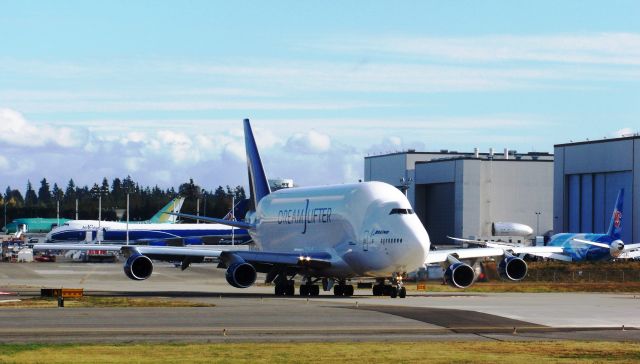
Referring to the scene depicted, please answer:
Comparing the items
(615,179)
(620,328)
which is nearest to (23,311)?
(620,328)

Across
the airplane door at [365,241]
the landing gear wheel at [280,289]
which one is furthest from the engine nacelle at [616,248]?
the airplane door at [365,241]

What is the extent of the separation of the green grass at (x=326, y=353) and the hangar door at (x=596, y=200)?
103 m

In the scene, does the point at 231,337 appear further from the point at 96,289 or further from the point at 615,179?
the point at 615,179

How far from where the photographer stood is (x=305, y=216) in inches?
2418

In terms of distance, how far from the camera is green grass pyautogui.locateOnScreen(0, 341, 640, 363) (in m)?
26.2

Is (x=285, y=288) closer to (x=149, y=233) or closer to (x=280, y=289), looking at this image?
(x=280, y=289)

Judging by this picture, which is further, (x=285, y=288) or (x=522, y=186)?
(x=522, y=186)

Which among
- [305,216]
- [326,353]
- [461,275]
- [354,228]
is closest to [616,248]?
[461,275]

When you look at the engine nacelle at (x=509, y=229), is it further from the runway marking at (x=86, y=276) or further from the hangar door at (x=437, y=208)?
the runway marking at (x=86, y=276)

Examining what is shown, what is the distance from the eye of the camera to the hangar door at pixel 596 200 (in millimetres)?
130250

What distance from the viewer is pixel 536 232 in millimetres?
166000

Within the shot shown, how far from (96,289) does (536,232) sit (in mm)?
109953

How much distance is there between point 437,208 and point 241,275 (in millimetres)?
113241

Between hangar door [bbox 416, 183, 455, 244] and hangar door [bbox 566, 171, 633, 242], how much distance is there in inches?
938
